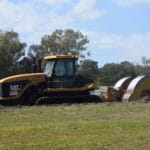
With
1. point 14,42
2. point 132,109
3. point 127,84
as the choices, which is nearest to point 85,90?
point 127,84

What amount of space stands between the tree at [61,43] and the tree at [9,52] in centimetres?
377

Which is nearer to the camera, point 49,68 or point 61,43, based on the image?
point 49,68

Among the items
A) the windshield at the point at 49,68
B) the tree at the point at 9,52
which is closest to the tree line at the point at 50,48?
the tree at the point at 9,52

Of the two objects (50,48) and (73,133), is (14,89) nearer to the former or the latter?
(73,133)

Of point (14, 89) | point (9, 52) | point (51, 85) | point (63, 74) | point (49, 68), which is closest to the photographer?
point (14, 89)

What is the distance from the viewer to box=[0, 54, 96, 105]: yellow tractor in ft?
107

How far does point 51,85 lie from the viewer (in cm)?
3297

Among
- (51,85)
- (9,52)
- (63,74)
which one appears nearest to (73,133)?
(63,74)

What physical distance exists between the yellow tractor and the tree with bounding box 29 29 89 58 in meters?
75.9

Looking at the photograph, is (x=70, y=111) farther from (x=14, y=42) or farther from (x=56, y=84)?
(x=14, y=42)

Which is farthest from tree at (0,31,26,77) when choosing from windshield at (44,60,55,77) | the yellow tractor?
the yellow tractor

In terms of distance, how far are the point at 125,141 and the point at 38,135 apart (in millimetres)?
2516

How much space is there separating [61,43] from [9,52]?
11.3 m

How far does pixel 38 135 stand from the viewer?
1549cm
